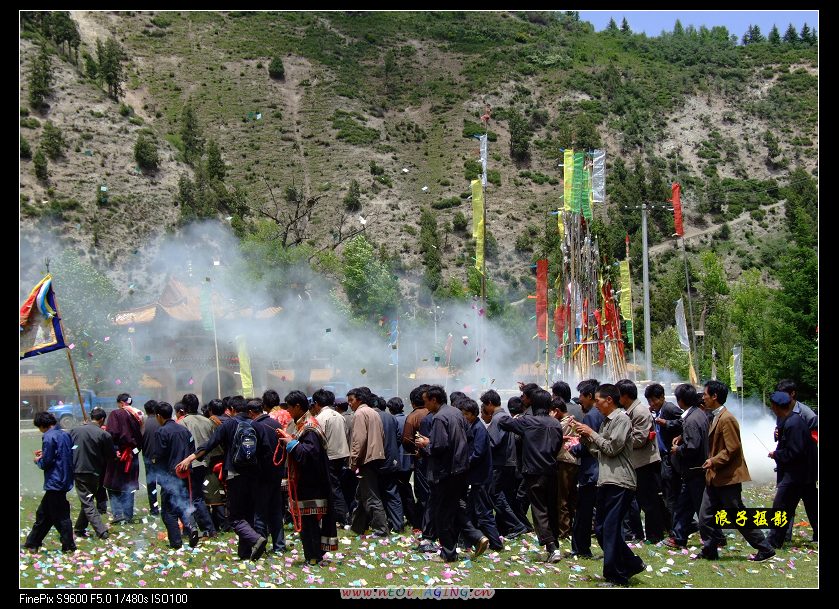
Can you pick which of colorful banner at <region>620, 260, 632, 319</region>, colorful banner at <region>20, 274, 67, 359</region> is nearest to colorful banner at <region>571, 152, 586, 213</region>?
colorful banner at <region>620, 260, 632, 319</region>

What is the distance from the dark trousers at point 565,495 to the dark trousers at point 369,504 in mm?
2354

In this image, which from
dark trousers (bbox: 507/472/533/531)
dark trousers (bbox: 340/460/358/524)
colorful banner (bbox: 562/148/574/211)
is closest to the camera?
dark trousers (bbox: 507/472/533/531)

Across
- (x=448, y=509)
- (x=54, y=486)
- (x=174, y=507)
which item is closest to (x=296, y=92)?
(x=174, y=507)

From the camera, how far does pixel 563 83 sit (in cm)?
11419

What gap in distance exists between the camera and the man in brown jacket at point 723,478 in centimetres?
1036

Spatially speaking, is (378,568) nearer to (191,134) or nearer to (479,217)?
(479,217)

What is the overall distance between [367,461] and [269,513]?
72.6 inches

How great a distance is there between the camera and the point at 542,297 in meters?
35.5

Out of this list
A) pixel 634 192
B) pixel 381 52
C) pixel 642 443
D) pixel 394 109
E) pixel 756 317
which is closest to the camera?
pixel 642 443

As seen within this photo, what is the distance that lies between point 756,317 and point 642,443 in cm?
4138

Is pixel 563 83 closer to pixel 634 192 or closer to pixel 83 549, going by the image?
pixel 634 192

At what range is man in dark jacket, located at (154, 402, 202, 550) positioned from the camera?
11648 millimetres

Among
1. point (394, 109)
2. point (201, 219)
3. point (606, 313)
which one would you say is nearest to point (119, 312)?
point (201, 219)

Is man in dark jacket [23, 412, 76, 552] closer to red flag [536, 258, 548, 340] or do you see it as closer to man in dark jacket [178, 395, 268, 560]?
man in dark jacket [178, 395, 268, 560]
